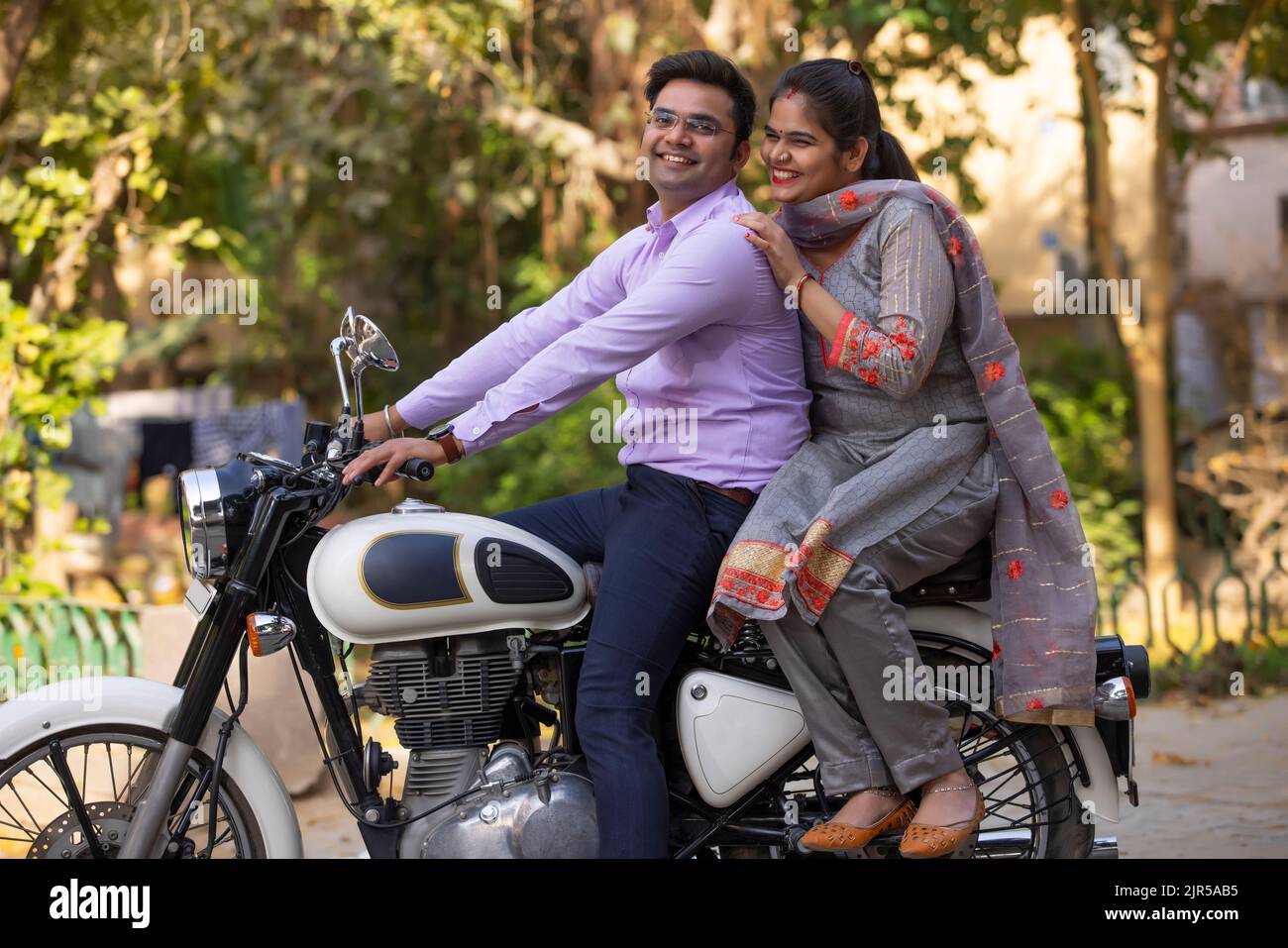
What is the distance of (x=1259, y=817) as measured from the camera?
514cm

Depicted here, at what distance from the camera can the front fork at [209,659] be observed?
10.7 feet

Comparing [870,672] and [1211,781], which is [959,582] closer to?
[870,672]

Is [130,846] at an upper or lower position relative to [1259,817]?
upper

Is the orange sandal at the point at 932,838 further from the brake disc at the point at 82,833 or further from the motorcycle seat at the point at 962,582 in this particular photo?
the brake disc at the point at 82,833

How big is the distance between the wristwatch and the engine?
434 millimetres

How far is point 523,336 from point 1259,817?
10.9 ft

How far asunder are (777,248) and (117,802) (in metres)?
2.02

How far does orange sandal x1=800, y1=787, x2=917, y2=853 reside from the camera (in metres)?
3.21

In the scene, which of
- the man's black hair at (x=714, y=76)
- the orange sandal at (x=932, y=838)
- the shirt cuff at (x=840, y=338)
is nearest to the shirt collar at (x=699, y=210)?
the man's black hair at (x=714, y=76)

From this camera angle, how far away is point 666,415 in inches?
135

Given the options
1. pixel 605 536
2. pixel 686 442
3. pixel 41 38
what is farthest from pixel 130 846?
pixel 41 38

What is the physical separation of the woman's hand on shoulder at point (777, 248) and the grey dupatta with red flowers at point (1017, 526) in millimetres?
140

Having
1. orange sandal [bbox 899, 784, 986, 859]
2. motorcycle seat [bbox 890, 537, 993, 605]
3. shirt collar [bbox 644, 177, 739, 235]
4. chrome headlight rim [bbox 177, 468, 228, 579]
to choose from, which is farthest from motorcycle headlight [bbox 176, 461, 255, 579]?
orange sandal [bbox 899, 784, 986, 859]
